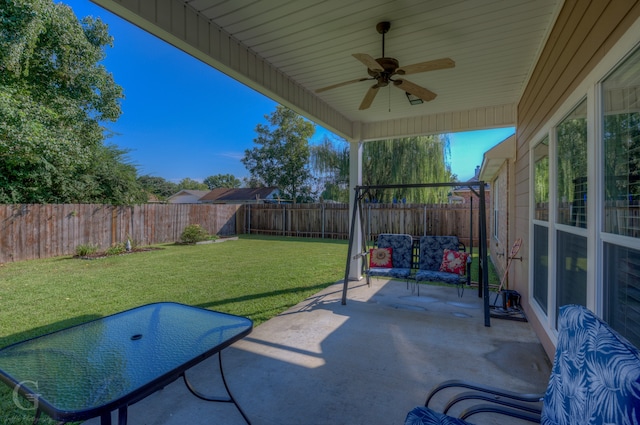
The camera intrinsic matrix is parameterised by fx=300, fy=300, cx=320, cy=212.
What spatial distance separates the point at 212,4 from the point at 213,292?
12.8 feet

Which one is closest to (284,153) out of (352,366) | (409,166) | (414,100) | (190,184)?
(409,166)

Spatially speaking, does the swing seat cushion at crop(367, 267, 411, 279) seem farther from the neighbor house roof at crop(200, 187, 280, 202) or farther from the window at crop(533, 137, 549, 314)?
the neighbor house roof at crop(200, 187, 280, 202)

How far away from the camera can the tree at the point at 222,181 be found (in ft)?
169

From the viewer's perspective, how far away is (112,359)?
4.87ft

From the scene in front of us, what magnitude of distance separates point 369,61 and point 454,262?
330cm

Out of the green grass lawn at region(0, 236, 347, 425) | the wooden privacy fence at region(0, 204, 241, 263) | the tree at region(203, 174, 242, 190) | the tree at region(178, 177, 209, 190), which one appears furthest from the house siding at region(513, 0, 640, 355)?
the tree at region(178, 177, 209, 190)

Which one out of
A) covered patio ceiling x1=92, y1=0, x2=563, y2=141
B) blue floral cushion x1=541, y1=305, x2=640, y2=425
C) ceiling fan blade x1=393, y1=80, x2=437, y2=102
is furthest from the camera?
ceiling fan blade x1=393, y1=80, x2=437, y2=102

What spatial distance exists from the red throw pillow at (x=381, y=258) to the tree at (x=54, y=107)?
28.0 feet

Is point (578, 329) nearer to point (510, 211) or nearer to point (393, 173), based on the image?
point (510, 211)

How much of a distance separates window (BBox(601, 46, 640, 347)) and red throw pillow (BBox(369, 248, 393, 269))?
11.5ft

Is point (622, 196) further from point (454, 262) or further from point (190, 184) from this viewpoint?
point (190, 184)

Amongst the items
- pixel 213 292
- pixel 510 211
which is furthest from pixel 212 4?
pixel 510 211

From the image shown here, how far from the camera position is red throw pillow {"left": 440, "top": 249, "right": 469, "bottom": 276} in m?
4.52

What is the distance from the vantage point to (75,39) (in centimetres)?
956
